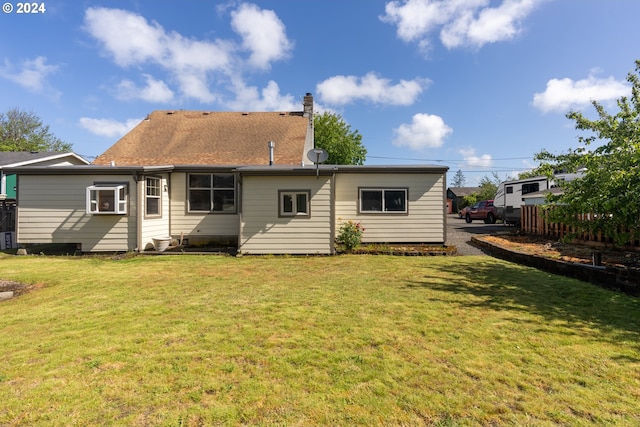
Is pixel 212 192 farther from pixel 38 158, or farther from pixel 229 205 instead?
pixel 38 158

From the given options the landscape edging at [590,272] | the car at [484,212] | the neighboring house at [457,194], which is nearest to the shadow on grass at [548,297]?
the landscape edging at [590,272]

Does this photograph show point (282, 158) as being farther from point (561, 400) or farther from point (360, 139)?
point (360, 139)

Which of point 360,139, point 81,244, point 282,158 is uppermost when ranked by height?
point 360,139

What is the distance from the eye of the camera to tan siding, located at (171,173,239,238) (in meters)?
12.1

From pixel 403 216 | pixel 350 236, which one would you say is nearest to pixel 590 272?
pixel 403 216

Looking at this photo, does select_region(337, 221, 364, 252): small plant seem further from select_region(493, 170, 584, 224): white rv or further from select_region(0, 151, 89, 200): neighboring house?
select_region(0, 151, 89, 200): neighboring house

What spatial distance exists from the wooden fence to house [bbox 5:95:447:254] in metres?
4.62

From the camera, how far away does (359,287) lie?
6.36 meters

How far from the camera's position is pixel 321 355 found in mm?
3406

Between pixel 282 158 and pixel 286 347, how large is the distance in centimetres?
1356

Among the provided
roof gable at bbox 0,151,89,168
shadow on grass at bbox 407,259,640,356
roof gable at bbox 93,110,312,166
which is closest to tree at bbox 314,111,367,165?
roof gable at bbox 93,110,312,166

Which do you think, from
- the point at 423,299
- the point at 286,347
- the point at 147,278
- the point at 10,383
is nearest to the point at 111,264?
the point at 147,278

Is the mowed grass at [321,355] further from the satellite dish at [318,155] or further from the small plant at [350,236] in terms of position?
the satellite dish at [318,155]

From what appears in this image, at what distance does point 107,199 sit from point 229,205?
4.14m
